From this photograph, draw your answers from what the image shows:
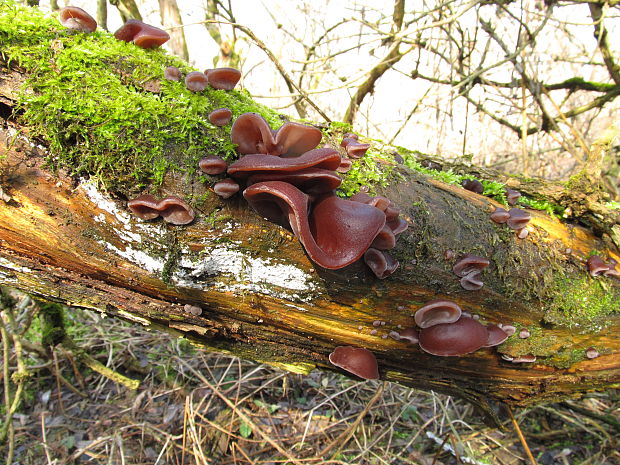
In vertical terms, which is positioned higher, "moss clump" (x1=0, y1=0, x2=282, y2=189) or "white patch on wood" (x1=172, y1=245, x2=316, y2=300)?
"moss clump" (x1=0, y1=0, x2=282, y2=189)

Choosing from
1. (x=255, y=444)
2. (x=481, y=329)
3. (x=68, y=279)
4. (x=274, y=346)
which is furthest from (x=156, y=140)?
(x=255, y=444)

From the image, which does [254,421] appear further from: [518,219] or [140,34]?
[140,34]

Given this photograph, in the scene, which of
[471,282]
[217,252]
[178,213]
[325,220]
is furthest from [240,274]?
[471,282]

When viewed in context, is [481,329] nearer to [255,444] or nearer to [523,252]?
[523,252]

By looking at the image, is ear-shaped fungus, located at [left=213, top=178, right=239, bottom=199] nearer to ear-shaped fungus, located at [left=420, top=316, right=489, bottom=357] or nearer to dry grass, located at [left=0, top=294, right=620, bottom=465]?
ear-shaped fungus, located at [left=420, top=316, right=489, bottom=357]

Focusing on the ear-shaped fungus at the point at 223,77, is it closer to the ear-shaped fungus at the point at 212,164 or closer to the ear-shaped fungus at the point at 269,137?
the ear-shaped fungus at the point at 269,137

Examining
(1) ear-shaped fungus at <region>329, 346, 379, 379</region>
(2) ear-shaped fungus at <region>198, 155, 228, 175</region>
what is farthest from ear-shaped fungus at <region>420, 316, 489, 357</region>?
(2) ear-shaped fungus at <region>198, 155, 228, 175</region>
